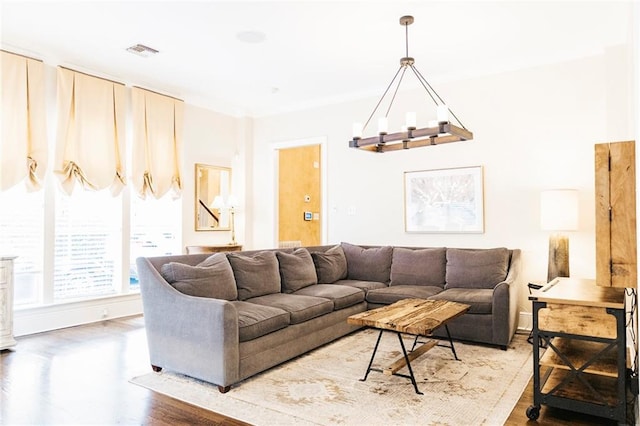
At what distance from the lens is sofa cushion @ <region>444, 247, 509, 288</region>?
15.1 ft

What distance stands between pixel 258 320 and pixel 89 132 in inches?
133

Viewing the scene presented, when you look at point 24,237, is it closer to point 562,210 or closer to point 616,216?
point 616,216

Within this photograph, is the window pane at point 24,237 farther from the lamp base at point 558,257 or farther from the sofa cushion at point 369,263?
the lamp base at point 558,257

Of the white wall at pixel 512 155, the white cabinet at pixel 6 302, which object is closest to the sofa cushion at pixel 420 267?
the white wall at pixel 512 155

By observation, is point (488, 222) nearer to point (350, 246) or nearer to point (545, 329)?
point (350, 246)

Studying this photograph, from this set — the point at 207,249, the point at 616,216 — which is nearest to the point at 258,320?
the point at 616,216

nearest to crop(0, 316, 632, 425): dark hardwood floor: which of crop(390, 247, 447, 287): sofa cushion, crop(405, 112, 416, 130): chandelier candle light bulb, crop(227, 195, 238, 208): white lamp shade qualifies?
crop(390, 247, 447, 287): sofa cushion

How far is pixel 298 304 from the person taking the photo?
3842 millimetres

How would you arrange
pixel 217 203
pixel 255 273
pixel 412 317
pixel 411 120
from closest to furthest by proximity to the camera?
pixel 412 317, pixel 411 120, pixel 255 273, pixel 217 203

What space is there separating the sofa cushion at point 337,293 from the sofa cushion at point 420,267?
2.11 ft

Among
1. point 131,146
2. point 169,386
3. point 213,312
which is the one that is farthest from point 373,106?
point 169,386

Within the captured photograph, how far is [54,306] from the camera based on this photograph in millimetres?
4844

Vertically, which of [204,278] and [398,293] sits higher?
[204,278]

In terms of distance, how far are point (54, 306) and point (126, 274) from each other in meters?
0.91
